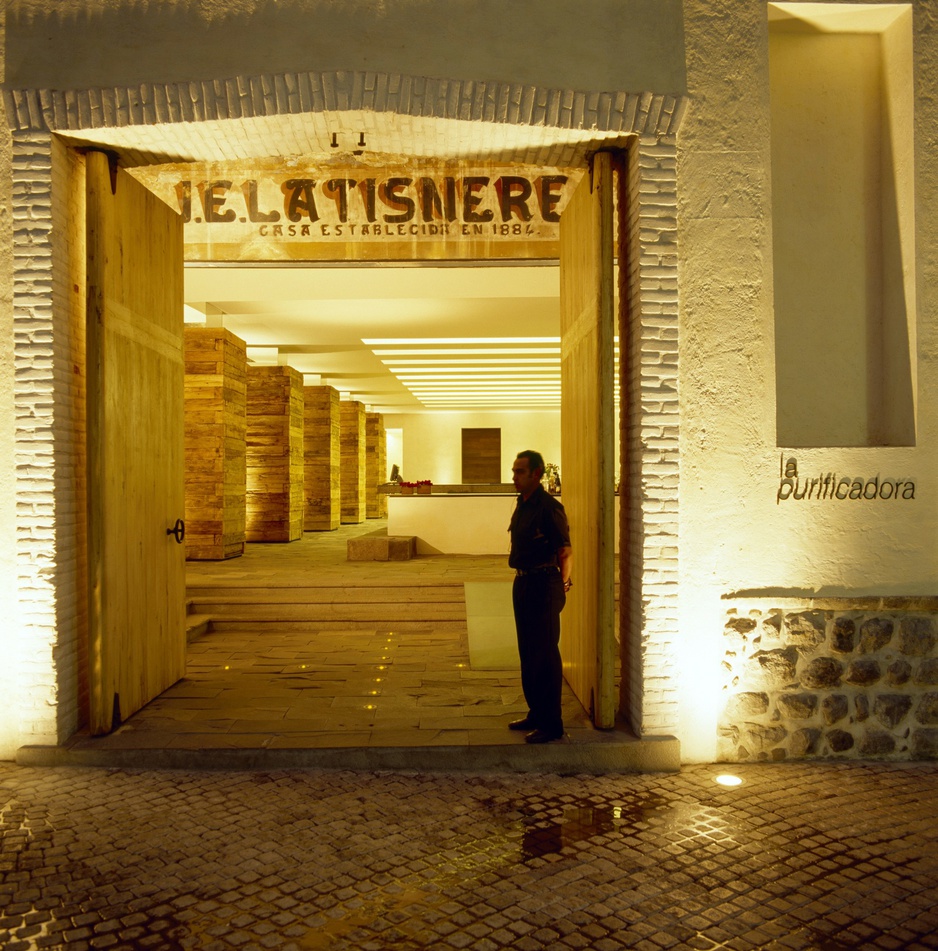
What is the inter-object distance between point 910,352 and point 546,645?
9.88ft

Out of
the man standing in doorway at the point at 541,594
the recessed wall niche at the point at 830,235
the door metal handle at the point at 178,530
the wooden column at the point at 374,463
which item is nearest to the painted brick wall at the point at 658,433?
the man standing in doorway at the point at 541,594

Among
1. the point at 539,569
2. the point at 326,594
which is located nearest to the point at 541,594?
the point at 539,569

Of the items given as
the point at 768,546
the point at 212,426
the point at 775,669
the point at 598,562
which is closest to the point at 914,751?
the point at 775,669

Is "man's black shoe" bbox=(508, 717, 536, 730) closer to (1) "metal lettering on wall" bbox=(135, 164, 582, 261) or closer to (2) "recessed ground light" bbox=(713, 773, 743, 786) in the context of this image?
(2) "recessed ground light" bbox=(713, 773, 743, 786)

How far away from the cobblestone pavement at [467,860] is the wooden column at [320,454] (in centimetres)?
1296

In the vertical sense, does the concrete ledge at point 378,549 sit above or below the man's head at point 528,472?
below

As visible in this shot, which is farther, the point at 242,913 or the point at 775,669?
the point at 775,669

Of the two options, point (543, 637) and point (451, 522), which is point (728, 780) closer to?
point (543, 637)

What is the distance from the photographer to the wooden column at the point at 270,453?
14.3 m

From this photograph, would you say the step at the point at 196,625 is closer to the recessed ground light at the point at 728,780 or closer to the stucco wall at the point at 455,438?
the recessed ground light at the point at 728,780

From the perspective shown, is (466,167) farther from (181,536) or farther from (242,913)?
(242,913)

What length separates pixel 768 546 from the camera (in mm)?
4797

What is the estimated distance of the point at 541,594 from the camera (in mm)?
4758

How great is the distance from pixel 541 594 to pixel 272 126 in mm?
3435
